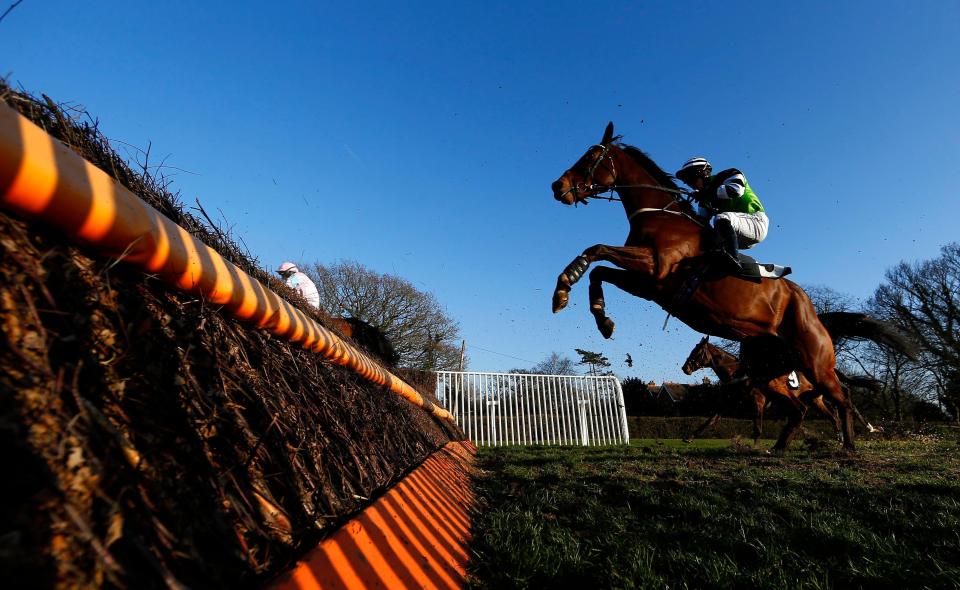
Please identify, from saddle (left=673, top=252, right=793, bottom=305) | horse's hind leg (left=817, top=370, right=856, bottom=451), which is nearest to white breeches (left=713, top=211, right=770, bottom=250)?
saddle (left=673, top=252, right=793, bottom=305)

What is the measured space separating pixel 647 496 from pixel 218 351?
3192 millimetres

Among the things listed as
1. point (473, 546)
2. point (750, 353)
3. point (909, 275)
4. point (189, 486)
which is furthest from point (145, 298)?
point (909, 275)

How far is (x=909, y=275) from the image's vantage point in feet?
88.4

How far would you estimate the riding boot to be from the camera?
15.1 feet

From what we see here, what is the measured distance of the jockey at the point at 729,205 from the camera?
184 inches

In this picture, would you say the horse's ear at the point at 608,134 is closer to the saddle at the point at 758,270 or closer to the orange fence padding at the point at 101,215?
the saddle at the point at 758,270

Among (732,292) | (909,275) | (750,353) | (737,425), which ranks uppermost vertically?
(909,275)

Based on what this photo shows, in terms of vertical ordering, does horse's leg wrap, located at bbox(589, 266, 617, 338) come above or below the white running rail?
above

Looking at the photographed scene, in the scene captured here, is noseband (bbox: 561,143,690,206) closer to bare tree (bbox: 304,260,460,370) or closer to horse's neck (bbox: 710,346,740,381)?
horse's neck (bbox: 710,346,740,381)

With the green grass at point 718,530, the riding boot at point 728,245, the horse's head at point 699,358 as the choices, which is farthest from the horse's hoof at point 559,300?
the horse's head at point 699,358

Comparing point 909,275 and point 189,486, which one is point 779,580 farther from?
point 909,275

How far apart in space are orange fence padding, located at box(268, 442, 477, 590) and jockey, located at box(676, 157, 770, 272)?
371cm

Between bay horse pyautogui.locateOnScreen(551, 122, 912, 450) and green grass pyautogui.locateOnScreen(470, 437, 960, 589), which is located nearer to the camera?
green grass pyautogui.locateOnScreen(470, 437, 960, 589)

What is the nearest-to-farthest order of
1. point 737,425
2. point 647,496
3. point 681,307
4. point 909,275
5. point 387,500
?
point 387,500 < point 647,496 < point 681,307 < point 737,425 < point 909,275
